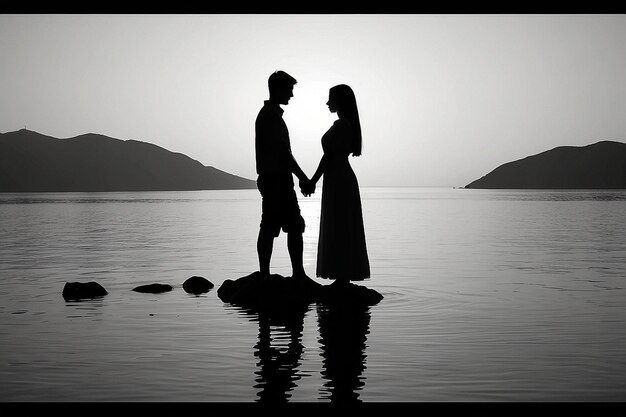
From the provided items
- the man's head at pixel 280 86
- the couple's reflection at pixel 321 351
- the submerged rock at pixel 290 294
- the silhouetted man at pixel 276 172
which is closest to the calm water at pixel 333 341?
the couple's reflection at pixel 321 351

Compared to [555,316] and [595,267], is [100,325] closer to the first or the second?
[555,316]

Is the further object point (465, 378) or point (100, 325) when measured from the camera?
point (100, 325)

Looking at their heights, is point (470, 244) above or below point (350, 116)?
below

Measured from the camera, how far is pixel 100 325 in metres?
10.9

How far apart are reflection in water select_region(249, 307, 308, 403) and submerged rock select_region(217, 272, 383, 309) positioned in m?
0.60

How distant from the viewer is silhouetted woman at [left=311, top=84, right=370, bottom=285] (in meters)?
13.4

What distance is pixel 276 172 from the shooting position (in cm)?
1362

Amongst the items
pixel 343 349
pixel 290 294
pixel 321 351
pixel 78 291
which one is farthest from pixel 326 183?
pixel 321 351

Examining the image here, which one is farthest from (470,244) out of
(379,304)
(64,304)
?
(64,304)

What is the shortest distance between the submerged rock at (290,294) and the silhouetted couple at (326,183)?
8.0 inches

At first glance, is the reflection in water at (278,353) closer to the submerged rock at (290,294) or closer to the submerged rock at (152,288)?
the submerged rock at (290,294)

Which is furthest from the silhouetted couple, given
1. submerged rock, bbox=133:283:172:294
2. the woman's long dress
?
submerged rock, bbox=133:283:172:294

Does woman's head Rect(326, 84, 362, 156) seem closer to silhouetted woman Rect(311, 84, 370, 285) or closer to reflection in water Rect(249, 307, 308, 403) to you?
silhouetted woman Rect(311, 84, 370, 285)

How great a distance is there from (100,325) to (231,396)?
4.80 m
